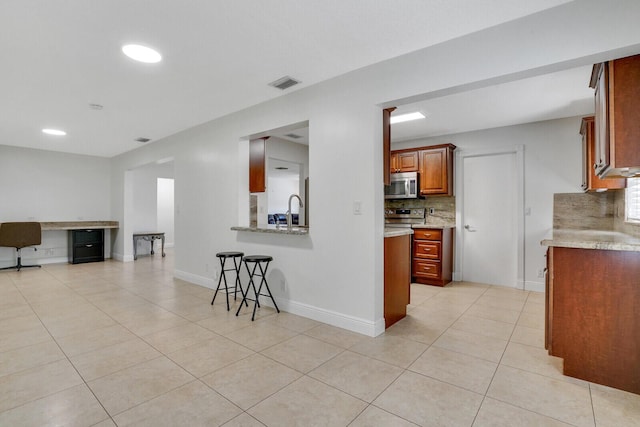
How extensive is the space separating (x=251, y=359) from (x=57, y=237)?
22.2 ft

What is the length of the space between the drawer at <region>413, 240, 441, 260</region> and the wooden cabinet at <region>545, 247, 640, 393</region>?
98.0 inches

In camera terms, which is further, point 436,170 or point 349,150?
point 436,170

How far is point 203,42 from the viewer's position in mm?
2375

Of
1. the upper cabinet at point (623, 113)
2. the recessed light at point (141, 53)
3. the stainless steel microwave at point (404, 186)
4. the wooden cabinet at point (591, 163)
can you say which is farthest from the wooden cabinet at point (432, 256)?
the recessed light at point (141, 53)

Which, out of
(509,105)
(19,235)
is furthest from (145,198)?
(509,105)

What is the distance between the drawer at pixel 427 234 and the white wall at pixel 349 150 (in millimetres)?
1299

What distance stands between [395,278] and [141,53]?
297 cm

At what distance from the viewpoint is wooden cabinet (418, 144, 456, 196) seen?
481cm

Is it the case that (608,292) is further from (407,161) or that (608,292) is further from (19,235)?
(19,235)

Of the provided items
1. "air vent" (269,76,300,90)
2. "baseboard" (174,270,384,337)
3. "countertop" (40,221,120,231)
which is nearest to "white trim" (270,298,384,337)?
"baseboard" (174,270,384,337)

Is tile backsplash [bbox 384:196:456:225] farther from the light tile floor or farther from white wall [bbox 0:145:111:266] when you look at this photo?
white wall [bbox 0:145:111:266]

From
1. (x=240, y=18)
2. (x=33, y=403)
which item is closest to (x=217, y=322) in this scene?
(x=33, y=403)

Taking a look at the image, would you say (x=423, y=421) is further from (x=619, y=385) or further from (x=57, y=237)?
(x=57, y=237)

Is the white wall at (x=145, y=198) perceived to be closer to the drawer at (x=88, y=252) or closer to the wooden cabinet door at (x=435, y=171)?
the drawer at (x=88, y=252)
